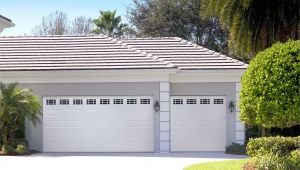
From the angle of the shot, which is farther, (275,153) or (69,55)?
(69,55)

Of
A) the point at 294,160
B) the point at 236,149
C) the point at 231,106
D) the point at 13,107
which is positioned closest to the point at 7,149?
the point at 13,107

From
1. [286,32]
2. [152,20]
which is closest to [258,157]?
[286,32]

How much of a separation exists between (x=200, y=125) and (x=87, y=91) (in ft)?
14.3

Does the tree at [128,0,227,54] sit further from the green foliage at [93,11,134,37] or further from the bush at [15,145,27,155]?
the bush at [15,145,27,155]

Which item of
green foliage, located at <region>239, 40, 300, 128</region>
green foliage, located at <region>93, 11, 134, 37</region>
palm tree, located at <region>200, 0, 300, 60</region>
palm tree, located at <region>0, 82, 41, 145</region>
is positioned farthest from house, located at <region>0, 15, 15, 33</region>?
green foliage, located at <region>93, 11, 134, 37</region>

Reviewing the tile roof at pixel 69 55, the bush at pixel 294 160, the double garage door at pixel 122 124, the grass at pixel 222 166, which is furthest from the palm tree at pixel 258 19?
the bush at pixel 294 160

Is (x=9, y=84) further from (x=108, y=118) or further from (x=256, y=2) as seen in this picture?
(x=256, y=2)

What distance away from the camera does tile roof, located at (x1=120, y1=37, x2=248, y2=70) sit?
20.9 meters

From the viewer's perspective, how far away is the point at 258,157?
12219 millimetres

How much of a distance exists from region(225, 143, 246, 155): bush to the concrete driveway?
37 cm

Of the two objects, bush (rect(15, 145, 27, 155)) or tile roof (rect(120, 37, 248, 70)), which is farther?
tile roof (rect(120, 37, 248, 70))

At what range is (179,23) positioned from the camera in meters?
36.8

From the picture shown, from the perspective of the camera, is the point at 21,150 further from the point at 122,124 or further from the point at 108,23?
the point at 108,23

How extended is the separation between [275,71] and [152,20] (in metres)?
25.5
